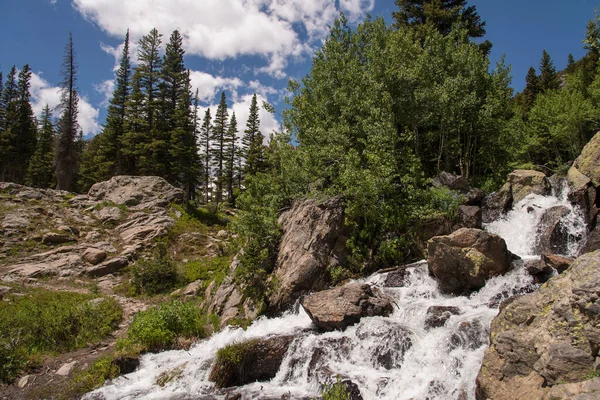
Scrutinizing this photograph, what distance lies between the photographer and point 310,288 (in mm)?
14477

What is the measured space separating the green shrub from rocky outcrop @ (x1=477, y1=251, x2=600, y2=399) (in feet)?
59.9

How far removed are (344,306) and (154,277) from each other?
1430 cm

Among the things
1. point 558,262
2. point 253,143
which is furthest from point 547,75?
point 558,262

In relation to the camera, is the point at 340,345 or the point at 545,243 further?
the point at 545,243

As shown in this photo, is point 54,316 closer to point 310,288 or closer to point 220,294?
point 220,294

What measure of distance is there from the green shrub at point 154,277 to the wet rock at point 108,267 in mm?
2122

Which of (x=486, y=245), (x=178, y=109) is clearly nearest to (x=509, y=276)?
(x=486, y=245)

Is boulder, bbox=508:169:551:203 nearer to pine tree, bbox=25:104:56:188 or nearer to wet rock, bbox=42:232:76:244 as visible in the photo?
wet rock, bbox=42:232:76:244

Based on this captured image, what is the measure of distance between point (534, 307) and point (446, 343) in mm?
2406

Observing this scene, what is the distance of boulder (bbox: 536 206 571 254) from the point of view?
1391 cm

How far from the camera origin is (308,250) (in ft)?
49.9

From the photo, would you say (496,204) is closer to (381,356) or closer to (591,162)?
(591,162)

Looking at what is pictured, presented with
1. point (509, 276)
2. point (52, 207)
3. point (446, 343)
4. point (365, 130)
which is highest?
point (365, 130)

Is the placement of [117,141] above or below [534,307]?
above
